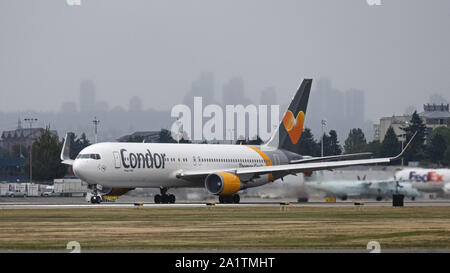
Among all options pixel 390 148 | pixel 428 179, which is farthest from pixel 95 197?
pixel 390 148

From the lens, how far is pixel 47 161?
14438cm

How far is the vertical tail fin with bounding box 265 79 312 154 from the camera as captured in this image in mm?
89000

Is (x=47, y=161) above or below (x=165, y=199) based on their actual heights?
above

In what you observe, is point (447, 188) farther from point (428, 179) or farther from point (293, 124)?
point (293, 124)

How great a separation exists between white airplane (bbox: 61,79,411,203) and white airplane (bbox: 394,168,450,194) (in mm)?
1934

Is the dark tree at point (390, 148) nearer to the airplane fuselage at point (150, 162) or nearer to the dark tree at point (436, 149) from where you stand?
the dark tree at point (436, 149)

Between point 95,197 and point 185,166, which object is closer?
point 95,197

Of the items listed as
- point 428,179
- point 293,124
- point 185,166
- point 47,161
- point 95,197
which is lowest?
point 95,197


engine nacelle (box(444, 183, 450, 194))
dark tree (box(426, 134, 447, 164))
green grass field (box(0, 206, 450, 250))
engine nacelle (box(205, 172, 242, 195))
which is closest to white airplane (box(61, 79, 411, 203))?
engine nacelle (box(205, 172, 242, 195))

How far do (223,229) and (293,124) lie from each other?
47.6 metres

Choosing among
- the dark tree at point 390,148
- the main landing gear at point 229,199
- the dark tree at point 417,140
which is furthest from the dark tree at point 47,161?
the main landing gear at point 229,199

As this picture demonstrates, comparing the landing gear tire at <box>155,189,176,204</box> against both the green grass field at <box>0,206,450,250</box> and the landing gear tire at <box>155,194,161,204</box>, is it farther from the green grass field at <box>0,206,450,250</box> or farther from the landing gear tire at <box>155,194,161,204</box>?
the green grass field at <box>0,206,450,250</box>
